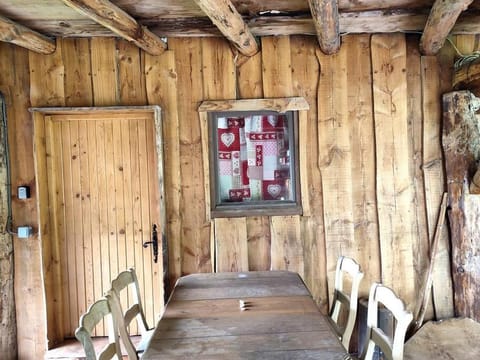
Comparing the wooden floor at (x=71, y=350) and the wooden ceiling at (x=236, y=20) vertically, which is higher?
the wooden ceiling at (x=236, y=20)

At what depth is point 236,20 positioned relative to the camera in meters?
2.20

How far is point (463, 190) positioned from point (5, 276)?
3457 mm

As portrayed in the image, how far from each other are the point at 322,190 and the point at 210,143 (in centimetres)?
93

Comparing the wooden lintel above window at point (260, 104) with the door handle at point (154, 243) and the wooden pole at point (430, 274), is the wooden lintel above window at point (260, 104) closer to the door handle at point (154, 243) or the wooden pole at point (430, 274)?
the door handle at point (154, 243)

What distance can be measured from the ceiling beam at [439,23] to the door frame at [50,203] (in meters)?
1.94

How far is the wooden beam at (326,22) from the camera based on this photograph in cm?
200

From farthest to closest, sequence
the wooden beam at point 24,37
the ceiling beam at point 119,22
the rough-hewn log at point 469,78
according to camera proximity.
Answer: the rough-hewn log at point 469,78 → the wooden beam at point 24,37 → the ceiling beam at point 119,22

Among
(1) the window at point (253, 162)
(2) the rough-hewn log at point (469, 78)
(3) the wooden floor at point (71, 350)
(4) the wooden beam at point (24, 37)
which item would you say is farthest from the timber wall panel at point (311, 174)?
(4) the wooden beam at point (24, 37)

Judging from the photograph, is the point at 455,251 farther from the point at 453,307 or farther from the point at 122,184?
the point at 122,184

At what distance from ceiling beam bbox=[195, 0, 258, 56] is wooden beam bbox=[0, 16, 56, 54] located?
1.26 metres

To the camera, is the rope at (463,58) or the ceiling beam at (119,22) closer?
the ceiling beam at (119,22)

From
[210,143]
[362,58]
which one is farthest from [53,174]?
[362,58]

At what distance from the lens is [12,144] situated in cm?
273

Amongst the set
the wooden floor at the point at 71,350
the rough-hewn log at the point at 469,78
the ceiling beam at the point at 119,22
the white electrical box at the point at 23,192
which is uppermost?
the ceiling beam at the point at 119,22
